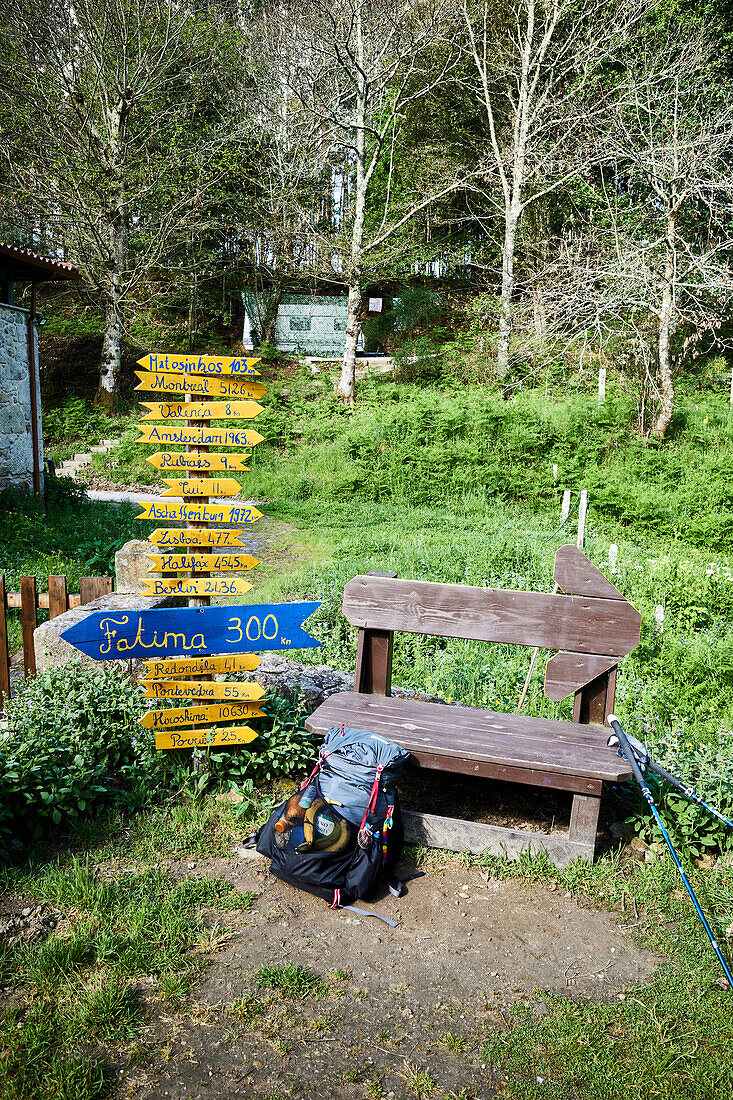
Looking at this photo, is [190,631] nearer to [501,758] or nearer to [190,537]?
[190,537]

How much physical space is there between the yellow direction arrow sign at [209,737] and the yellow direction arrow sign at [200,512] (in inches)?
43.6

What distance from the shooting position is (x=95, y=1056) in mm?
2312

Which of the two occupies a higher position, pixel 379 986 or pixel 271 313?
pixel 271 313

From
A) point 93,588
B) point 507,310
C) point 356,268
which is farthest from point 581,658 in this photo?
point 356,268

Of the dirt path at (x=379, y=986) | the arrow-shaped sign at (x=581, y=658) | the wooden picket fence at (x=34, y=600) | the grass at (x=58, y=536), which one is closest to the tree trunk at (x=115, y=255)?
the grass at (x=58, y=536)

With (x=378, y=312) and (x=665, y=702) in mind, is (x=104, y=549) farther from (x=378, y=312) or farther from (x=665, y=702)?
(x=378, y=312)

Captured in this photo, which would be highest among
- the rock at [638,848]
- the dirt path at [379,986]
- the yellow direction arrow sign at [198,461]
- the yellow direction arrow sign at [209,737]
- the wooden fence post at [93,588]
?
the yellow direction arrow sign at [198,461]

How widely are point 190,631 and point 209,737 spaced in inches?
22.6

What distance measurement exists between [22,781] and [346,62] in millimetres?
20503

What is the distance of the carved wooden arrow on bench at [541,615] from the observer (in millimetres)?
3617

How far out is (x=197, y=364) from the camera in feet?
12.3

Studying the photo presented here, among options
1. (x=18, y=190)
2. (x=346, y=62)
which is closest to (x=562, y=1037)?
(x=18, y=190)

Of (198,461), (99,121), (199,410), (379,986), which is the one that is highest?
(99,121)

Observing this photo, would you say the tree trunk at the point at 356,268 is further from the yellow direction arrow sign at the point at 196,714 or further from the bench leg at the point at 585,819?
the bench leg at the point at 585,819
